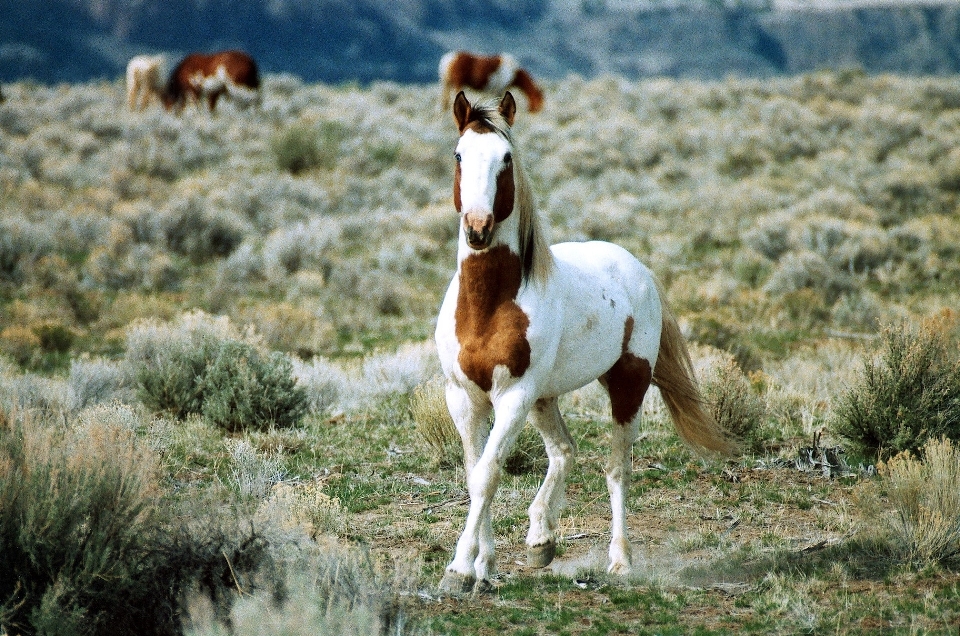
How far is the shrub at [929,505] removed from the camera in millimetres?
5293

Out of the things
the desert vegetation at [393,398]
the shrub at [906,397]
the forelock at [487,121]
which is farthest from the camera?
the shrub at [906,397]

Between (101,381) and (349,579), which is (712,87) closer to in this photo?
(101,381)


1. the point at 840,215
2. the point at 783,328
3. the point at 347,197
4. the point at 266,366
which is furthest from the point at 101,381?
the point at 840,215

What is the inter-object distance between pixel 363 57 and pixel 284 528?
107 metres

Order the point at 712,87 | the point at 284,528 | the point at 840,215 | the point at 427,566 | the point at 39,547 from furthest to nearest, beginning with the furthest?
1. the point at 712,87
2. the point at 840,215
3. the point at 427,566
4. the point at 284,528
5. the point at 39,547

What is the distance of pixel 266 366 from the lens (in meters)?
8.99

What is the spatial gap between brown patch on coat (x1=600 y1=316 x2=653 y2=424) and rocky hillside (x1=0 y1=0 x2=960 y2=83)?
73.4 meters

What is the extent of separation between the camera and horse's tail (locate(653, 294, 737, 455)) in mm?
6590

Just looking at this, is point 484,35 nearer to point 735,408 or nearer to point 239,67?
point 239,67

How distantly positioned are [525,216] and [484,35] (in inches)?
4843

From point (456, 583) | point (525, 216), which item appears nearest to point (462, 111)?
point (525, 216)

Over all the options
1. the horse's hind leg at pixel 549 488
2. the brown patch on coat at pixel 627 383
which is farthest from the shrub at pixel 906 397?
the horse's hind leg at pixel 549 488

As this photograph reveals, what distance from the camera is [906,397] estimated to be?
754 cm

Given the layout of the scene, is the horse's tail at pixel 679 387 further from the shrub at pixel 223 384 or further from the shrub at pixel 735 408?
the shrub at pixel 223 384
